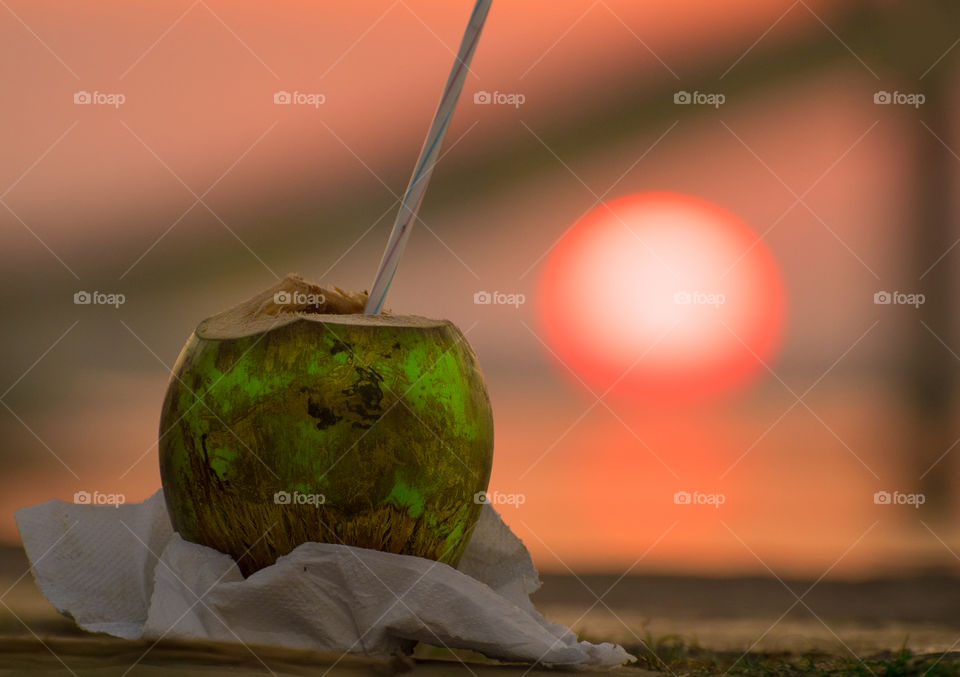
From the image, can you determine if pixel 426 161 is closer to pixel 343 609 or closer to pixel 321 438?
pixel 321 438

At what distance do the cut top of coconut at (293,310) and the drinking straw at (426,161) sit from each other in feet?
0.11

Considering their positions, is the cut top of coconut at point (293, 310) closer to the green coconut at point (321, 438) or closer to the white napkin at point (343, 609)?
the green coconut at point (321, 438)

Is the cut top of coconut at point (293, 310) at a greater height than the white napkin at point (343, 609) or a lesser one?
greater

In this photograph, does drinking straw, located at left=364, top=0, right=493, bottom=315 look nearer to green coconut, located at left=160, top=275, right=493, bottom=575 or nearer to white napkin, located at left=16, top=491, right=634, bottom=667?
green coconut, located at left=160, top=275, right=493, bottom=575

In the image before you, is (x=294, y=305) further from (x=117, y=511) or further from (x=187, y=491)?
(x=117, y=511)

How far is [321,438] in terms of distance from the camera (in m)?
1.33

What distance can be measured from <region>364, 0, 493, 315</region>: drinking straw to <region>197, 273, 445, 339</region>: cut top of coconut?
34 mm

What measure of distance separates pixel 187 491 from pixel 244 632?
19cm

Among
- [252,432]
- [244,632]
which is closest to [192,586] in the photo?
[244,632]

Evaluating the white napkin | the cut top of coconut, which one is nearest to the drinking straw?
the cut top of coconut

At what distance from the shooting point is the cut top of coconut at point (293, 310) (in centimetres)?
144

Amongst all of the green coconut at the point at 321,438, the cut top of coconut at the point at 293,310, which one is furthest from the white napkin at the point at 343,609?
the cut top of coconut at the point at 293,310

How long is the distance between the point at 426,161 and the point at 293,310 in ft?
0.84

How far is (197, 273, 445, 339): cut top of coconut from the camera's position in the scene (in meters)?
1.44
